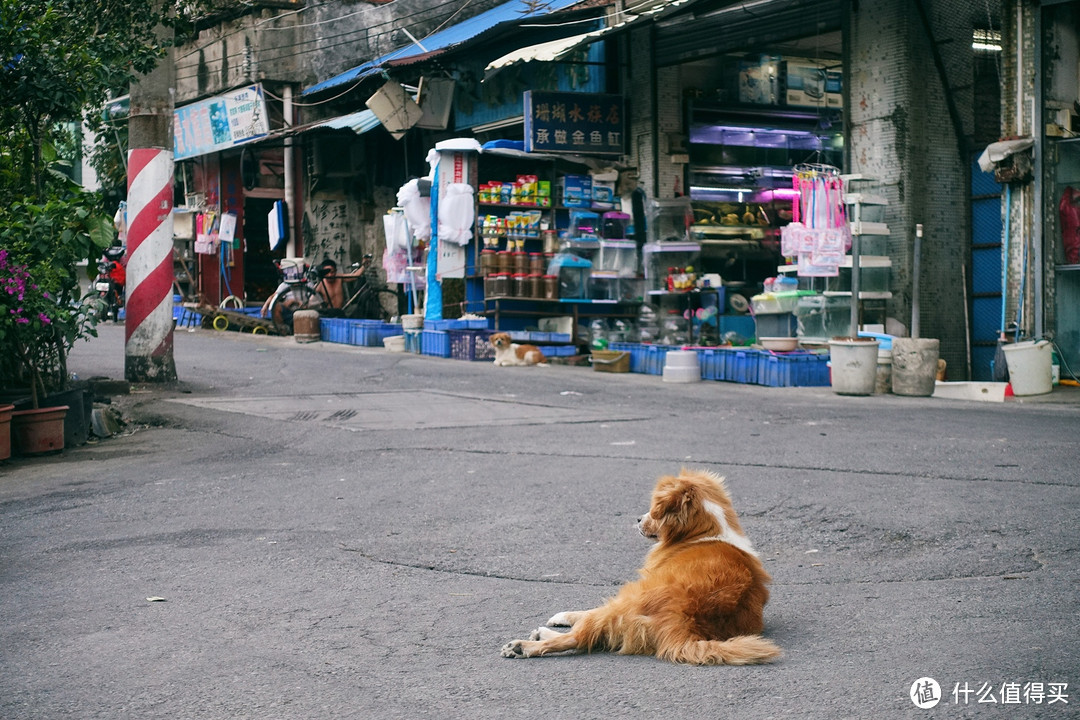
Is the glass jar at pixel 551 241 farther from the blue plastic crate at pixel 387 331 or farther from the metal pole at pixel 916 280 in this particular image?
the metal pole at pixel 916 280

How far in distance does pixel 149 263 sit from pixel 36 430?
140 inches

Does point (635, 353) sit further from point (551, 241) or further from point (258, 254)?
point (258, 254)

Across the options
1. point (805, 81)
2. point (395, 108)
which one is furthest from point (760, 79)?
point (395, 108)

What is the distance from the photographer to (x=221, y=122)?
25922 mm

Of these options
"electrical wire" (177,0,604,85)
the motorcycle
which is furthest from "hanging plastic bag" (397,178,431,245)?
the motorcycle

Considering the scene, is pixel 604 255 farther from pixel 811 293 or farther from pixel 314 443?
Result: pixel 314 443

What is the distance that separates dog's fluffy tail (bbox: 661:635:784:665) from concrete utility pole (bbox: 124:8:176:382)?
9.70 meters

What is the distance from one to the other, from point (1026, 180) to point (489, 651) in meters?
10.5

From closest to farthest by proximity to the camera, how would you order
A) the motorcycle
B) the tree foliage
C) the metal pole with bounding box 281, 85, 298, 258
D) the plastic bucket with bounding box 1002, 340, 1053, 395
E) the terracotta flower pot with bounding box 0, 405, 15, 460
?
the terracotta flower pot with bounding box 0, 405, 15, 460, the tree foliage, the plastic bucket with bounding box 1002, 340, 1053, 395, the metal pole with bounding box 281, 85, 298, 258, the motorcycle

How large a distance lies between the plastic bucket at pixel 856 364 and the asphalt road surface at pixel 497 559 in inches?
50.7

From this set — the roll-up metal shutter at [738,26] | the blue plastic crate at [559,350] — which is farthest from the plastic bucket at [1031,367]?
the blue plastic crate at [559,350]

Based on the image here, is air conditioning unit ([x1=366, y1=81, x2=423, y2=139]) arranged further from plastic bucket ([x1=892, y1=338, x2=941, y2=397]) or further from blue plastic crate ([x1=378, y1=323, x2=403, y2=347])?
plastic bucket ([x1=892, y1=338, x2=941, y2=397])

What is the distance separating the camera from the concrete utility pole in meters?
12.0

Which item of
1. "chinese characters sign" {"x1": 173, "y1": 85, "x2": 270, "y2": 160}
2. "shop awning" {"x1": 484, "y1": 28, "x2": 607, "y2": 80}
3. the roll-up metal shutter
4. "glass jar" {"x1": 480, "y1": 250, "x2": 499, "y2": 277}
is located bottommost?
"glass jar" {"x1": 480, "y1": 250, "x2": 499, "y2": 277}
